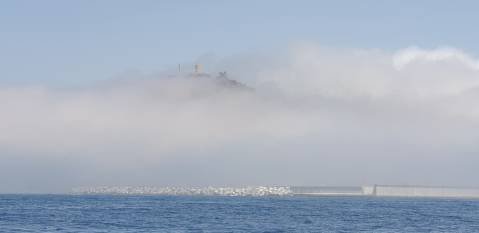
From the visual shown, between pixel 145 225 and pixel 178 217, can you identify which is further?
pixel 178 217

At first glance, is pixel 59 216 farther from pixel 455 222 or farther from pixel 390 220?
pixel 455 222

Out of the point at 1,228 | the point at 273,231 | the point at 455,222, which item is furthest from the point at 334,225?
the point at 1,228

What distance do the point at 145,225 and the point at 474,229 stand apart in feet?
136

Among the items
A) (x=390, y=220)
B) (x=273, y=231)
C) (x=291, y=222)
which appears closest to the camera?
(x=273, y=231)

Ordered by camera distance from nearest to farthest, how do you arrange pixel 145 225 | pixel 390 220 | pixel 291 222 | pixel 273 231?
pixel 273 231 → pixel 145 225 → pixel 291 222 → pixel 390 220

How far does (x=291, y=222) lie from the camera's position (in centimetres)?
11744

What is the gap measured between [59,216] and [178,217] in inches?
694

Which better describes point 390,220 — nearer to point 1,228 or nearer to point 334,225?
point 334,225

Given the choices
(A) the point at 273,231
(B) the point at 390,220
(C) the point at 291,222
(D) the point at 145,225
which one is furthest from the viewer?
(B) the point at 390,220

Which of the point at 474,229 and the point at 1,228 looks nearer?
the point at 1,228

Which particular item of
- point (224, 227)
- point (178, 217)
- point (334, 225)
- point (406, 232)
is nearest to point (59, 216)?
point (178, 217)

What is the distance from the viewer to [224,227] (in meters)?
105

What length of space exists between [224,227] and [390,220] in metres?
31.7

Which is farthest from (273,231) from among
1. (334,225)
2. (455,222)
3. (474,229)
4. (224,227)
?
(455,222)
